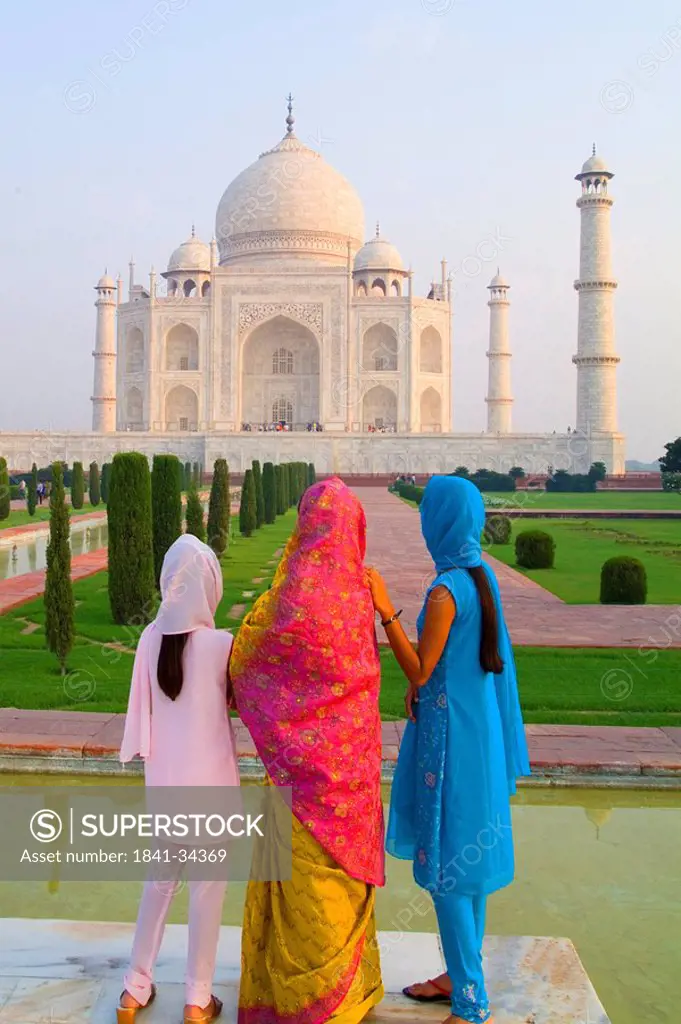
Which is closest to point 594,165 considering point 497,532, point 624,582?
point 497,532

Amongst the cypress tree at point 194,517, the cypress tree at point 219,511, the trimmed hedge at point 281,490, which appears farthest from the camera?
the trimmed hedge at point 281,490

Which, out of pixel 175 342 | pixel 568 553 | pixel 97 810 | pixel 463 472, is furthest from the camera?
pixel 175 342

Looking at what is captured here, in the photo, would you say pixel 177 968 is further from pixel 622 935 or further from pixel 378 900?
pixel 622 935

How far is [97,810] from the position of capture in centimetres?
287

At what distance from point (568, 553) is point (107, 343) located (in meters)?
22.9

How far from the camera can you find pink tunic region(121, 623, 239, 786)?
1672mm

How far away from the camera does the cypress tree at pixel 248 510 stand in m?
11.8

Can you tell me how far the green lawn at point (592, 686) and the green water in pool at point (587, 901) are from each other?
886mm

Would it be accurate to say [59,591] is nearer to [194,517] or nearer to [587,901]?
[587,901]

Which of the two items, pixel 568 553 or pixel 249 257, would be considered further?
pixel 249 257

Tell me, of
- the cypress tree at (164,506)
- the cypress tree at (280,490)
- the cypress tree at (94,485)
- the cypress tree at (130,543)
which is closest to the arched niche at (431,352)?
the cypress tree at (94,485)

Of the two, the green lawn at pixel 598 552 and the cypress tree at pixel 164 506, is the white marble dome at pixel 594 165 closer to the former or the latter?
the green lawn at pixel 598 552

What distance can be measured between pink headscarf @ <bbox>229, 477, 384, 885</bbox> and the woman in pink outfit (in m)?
0.08

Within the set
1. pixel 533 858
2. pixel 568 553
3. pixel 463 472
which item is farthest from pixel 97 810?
pixel 463 472
